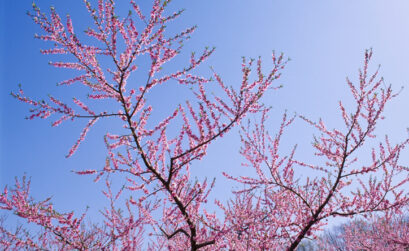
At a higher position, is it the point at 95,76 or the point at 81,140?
the point at 95,76

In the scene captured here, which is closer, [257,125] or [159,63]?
[159,63]

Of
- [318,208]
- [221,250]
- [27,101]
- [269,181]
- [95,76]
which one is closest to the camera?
[27,101]

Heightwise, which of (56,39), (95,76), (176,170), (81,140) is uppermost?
(56,39)

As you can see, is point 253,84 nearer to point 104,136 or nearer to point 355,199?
point 104,136

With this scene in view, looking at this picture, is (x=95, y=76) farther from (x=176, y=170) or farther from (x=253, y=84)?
(x=253, y=84)

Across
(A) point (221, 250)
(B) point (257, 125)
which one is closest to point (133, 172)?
(B) point (257, 125)

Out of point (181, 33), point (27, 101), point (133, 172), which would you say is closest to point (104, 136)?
point (133, 172)

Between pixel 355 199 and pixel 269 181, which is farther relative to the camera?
pixel 269 181

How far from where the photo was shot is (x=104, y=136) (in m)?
4.68

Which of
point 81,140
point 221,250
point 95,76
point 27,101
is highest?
point 95,76

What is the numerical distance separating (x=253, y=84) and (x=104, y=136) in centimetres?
289

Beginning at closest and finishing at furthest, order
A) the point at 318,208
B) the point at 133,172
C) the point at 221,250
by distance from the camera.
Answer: the point at 133,172
the point at 318,208
the point at 221,250

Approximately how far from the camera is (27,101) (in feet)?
13.4

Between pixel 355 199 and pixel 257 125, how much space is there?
9.50 feet
